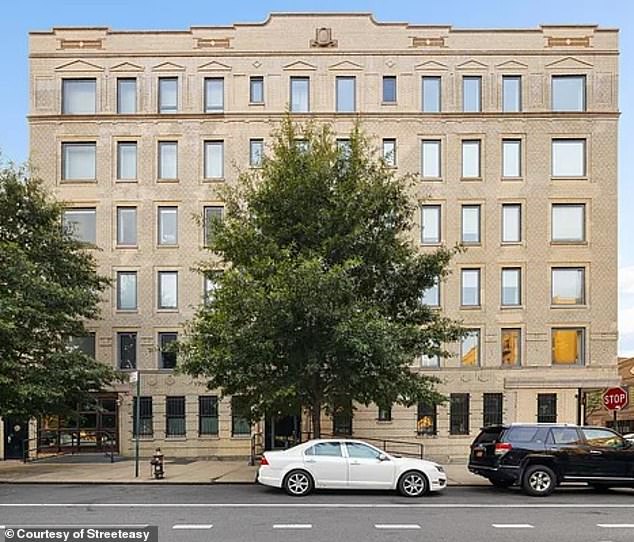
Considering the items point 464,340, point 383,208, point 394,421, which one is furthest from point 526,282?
point 383,208

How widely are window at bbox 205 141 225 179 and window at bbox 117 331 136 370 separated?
7418mm

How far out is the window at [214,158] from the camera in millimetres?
31984

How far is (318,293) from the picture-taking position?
18703 millimetres

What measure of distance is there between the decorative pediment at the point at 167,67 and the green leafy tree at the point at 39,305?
29.2 feet

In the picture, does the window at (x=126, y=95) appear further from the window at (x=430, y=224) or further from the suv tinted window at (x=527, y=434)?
the suv tinted window at (x=527, y=434)

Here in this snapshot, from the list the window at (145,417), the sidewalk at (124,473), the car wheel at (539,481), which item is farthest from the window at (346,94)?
the car wheel at (539,481)

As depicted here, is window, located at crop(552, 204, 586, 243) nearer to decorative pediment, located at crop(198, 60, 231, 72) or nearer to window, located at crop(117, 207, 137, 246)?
decorative pediment, located at crop(198, 60, 231, 72)

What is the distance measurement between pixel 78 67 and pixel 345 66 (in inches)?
440

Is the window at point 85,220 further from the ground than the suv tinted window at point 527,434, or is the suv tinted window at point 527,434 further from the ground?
the window at point 85,220

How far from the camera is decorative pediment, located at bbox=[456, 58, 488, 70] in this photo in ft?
105

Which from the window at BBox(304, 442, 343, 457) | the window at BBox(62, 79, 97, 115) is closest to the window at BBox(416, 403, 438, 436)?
the window at BBox(304, 442, 343, 457)

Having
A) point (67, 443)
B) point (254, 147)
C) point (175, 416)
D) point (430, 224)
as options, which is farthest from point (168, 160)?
point (67, 443)

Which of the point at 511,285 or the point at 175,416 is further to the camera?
the point at 511,285

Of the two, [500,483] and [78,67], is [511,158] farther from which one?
[78,67]
